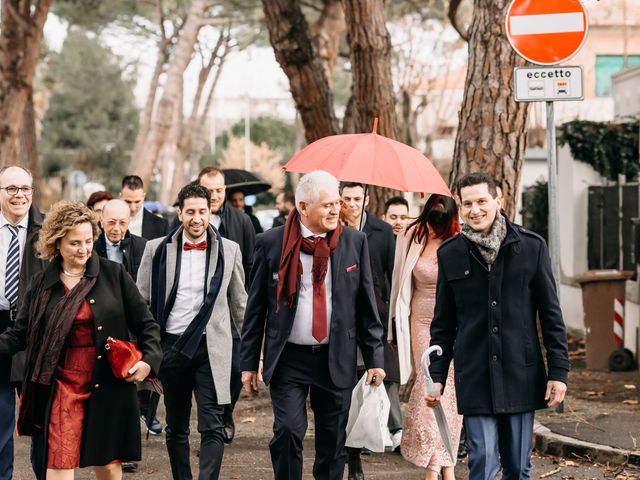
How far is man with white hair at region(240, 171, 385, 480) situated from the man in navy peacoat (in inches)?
24.5

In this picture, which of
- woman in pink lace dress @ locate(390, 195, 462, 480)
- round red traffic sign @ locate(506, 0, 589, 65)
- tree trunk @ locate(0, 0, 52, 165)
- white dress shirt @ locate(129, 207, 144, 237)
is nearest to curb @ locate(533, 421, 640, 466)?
woman in pink lace dress @ locate(390, 195, 462, 480)

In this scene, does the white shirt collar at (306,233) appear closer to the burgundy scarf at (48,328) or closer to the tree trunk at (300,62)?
the burgundy scarf at (48,328)

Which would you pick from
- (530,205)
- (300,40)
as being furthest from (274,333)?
(530,205)

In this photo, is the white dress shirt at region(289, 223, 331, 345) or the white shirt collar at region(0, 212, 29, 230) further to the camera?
the white shirt collar at region(0, 212, 29, 230)

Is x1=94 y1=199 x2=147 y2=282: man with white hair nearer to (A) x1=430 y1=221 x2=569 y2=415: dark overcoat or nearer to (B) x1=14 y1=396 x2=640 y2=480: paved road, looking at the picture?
(B) x1=14 y1=396 x2=640 y2=480: paved road

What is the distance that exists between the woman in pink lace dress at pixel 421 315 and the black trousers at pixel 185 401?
1.25m

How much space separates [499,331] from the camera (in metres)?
5.58

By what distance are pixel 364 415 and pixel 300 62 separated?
8.73 metres

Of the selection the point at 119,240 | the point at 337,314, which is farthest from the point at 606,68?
the point at 337,314

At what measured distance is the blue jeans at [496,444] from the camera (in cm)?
568

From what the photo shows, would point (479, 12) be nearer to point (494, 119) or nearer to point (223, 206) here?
point (494, 119)

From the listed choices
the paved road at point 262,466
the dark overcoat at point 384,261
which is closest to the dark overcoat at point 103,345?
the paved road at point 262,466

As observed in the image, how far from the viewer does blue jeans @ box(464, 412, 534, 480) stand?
18.6 ft

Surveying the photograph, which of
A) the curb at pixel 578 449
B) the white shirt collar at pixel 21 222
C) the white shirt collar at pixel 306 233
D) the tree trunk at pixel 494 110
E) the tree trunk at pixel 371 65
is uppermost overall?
the tree trunk at pixel 371 65
